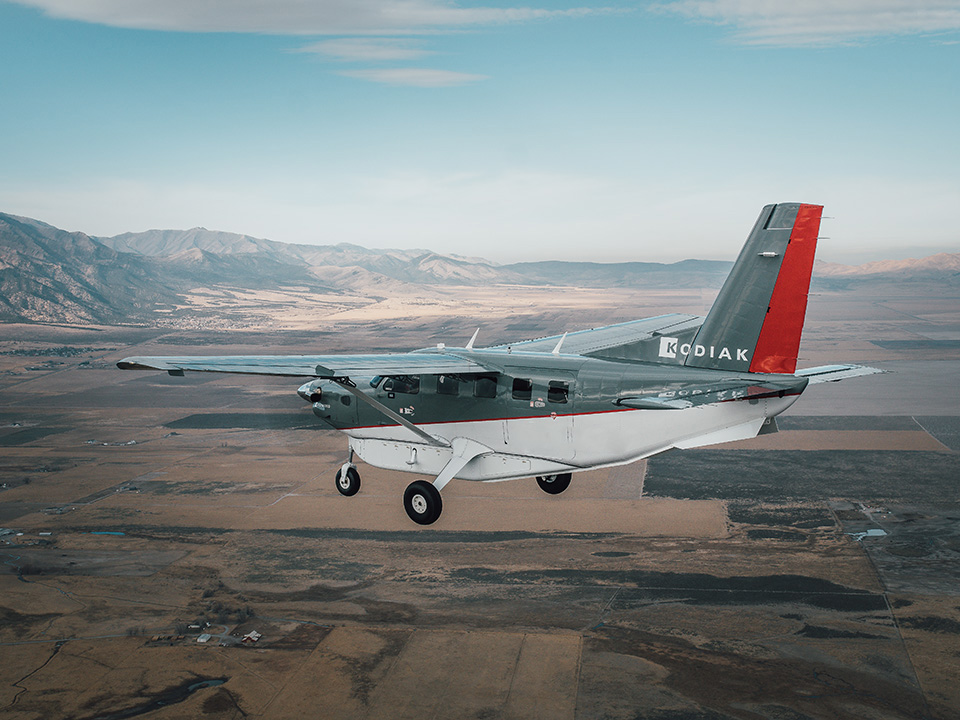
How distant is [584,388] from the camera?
2122 centimetres

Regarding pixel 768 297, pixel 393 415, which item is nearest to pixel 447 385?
pixel 393 415

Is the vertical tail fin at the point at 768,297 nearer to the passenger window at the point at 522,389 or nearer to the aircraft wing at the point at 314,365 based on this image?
Answer: the passenger window at the point at 522,389

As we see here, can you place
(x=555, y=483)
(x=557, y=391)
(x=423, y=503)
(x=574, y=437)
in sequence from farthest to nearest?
(x=555, y=483) < (x=423, y=503) < (x=557, y=391) < (x=574, y=437)

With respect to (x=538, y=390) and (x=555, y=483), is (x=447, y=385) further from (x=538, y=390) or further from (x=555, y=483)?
(x=555, y=483)

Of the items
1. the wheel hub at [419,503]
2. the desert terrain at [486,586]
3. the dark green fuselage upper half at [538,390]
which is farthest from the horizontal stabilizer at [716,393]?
the wheel hub at [419,503]

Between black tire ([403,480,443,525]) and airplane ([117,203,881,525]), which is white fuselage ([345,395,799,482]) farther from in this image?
black tire ([403,480,443,525])

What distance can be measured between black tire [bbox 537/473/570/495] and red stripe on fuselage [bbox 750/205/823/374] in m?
8.93

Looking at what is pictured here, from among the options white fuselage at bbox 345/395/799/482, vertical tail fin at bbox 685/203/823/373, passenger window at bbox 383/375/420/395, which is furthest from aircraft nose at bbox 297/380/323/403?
vertical tail fin at bbox 685/203/823/373

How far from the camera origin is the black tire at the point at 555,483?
26750mm

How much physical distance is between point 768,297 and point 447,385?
926cm

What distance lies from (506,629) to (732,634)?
5605 mm

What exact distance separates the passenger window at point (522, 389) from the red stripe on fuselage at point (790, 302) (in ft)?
19.6

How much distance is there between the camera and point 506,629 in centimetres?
1961

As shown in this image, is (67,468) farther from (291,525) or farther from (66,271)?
(66,271)
